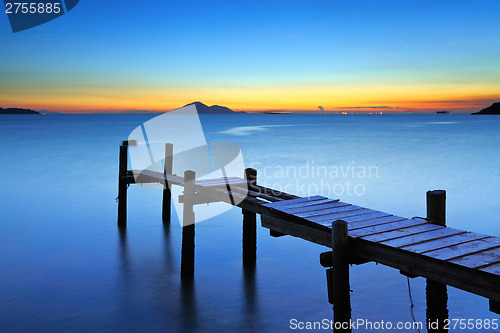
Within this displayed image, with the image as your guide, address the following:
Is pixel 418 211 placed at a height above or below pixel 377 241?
below

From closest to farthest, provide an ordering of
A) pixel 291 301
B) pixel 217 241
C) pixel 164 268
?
pixel 291 301
pixel 164 268
pixel 217 241

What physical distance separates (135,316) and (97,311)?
0.60 meters

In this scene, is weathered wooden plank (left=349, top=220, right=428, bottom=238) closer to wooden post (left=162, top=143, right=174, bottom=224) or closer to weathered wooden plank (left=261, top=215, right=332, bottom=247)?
weathered wooden plank (left=261, top=215, right=332, bottom=247)

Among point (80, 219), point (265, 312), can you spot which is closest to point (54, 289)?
point (265, 312)

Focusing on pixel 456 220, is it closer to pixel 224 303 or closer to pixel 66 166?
pixel 224 303

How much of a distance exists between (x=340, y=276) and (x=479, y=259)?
1396 mm

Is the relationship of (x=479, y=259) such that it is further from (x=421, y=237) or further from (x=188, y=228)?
(x=188, y=228)

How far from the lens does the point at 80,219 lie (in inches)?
520

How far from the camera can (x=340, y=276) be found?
496cm


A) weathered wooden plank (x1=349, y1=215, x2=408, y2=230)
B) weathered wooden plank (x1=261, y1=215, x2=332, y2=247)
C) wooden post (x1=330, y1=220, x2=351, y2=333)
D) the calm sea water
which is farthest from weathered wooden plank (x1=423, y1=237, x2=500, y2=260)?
the calm sea water

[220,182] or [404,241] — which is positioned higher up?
[220,182]

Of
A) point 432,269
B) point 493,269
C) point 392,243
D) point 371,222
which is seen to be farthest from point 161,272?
point 493,269

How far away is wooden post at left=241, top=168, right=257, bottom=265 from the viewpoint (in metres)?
8.52

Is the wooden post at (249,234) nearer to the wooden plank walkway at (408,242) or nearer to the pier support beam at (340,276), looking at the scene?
the wooden plank walkway at (408,242)
